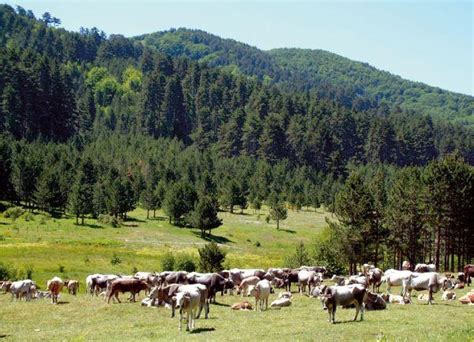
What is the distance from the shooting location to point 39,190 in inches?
4259

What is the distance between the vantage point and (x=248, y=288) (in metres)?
40.9

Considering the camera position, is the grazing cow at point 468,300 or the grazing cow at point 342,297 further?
the grazing cow at point 468,300

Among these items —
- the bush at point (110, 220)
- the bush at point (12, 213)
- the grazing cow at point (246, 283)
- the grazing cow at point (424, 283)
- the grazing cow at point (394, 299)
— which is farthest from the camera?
the bush at point (110, 220)

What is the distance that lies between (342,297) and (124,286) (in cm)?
1708

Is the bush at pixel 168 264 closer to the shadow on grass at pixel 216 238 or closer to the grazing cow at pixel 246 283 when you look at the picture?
the grazing cow at pixel 246 283

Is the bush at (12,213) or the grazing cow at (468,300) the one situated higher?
the grazing cow at (468,300)

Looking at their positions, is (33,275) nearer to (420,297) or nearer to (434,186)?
(420,297)

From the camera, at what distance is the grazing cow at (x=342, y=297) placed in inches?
1056

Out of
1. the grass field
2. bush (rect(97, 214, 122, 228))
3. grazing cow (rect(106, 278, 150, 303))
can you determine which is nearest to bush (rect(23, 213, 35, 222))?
Answer: bush (rect(97, 214, 122, 228))

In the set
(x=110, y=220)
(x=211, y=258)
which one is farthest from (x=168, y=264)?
(x=110, y=220)

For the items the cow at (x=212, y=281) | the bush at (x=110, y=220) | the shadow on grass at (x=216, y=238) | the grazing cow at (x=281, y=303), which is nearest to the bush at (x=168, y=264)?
the cow at (x=212, y=281)

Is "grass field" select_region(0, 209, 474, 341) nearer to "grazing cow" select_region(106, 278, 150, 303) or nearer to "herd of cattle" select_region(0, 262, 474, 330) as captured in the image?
"herd of cattle" select_region(0, 262, 474, 330)

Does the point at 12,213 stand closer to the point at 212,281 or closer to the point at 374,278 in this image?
the point at 212,281

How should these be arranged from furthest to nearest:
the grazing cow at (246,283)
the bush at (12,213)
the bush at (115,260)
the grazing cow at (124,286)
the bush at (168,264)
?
the bush at (12,213) < the bush at (115,260) < the bush at (168,264) < the grazing cow at (246,283) < the grazing cow at (124,286)
